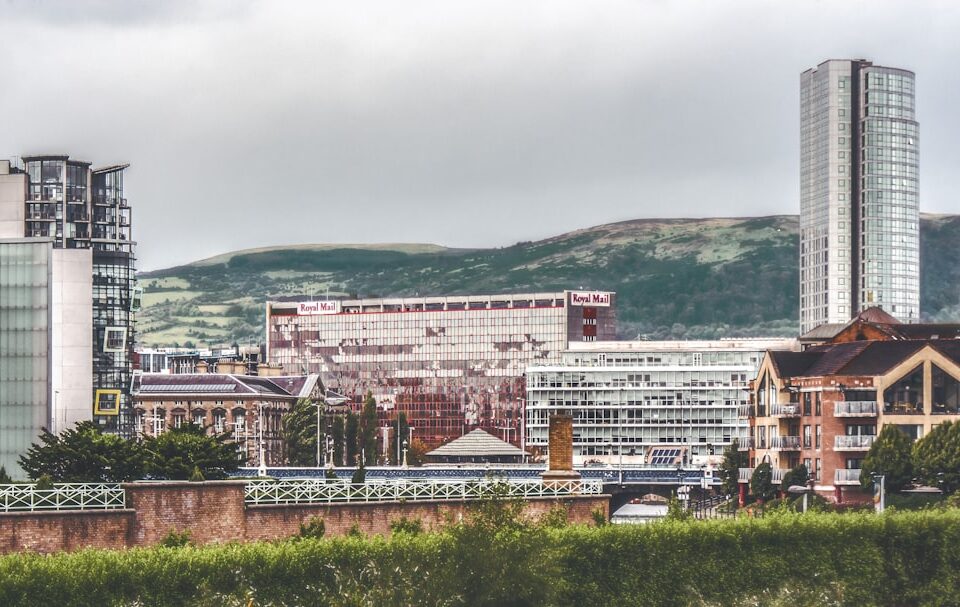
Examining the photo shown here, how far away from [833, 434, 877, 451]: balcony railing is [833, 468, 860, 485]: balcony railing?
2.24 meters

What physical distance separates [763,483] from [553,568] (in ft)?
304

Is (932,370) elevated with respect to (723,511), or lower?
elevated

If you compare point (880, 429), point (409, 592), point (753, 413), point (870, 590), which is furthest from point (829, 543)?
point (753, 413)

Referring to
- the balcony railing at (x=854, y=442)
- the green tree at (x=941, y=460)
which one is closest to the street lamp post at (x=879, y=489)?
the green tree at (x=941, y=460)

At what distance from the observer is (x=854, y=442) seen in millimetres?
173000

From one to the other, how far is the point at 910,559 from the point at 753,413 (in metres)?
84.7

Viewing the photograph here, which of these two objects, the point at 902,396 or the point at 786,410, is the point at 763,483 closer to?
the point at 786,410

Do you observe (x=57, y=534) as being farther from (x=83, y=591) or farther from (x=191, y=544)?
(x=83, y=591)

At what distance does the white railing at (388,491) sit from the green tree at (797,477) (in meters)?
60.0

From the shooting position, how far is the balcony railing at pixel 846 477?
17000 centimetres

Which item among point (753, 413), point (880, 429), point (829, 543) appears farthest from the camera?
point (753, 413)

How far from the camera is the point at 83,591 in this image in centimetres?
8481

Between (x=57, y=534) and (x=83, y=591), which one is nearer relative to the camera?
(x=83, y=591)

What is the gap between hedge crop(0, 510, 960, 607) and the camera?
85.5 metres
